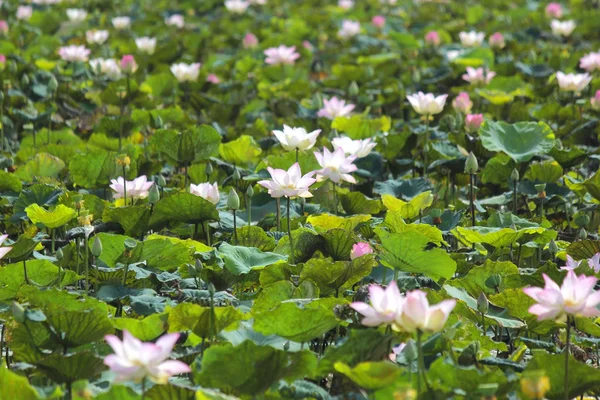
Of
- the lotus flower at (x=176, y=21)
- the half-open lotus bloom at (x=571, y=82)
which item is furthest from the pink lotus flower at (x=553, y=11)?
the half-open lotus bloom at (x=571, y=82)

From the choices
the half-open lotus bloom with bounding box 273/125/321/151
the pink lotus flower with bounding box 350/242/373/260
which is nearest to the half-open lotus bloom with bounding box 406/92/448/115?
the half-open lotus bloom with bounding box 273/125/321/151

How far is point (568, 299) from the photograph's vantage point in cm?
197

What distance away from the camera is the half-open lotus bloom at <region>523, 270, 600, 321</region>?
195 centimetres

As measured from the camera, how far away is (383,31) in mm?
8125

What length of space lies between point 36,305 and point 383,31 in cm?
611

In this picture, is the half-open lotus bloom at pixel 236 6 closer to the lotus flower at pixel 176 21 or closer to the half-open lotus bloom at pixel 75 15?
the lotus flower at pixel 176 21

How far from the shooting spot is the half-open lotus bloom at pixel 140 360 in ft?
5.74

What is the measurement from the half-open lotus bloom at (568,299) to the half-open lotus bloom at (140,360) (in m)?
0.72

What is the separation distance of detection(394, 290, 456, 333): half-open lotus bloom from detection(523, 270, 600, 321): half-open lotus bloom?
0.19m

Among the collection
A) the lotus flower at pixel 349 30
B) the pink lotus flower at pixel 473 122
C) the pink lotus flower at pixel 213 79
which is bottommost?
the lotus flower at pixel 349 30

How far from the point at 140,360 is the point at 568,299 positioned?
0.86 metres

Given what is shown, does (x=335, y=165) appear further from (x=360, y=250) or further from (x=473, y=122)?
(x=473, y=122)

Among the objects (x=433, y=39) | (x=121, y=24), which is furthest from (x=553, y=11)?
(x=121, y=24)

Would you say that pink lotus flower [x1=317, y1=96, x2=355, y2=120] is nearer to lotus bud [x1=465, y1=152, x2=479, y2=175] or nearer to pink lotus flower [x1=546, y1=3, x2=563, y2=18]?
lotus bud [x1=465, y1=152, x2=479, y2=175]
